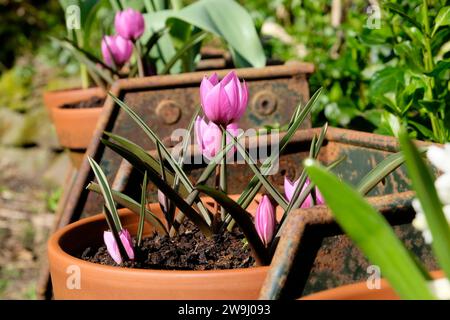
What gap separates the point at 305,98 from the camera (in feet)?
6.24

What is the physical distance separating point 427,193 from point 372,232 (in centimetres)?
5

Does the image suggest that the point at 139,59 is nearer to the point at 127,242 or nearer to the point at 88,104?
the point at 88,104

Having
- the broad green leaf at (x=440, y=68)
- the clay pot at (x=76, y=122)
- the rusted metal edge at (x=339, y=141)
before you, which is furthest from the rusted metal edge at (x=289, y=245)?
the clay pot at (x=76, y=122)

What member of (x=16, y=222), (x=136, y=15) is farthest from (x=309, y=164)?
(x=16, y=222)

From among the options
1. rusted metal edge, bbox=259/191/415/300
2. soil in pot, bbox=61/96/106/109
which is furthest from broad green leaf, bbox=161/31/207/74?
rusted metal edge, bbox=259/191/415/300

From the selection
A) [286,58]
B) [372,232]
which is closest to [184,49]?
[286,58]

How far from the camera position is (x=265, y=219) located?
41.5 inches

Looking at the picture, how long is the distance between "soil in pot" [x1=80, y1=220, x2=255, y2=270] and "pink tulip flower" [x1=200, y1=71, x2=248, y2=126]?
0.59ft

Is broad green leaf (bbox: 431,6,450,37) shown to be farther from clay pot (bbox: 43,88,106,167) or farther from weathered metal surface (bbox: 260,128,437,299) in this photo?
clay pot (bbox: 43,88,106,167)

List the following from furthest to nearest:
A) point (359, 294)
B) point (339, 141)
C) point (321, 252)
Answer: point (339, 141) → point (321, 252) → point (359, 294)

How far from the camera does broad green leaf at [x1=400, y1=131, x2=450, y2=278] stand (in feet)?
1.94

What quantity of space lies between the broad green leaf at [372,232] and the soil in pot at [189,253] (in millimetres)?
459

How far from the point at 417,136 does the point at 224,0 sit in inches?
29.4

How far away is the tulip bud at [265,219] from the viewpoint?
3.46 feet
